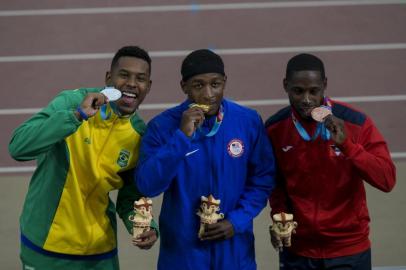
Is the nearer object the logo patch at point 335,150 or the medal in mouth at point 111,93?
the medal in mouth at point 111,93

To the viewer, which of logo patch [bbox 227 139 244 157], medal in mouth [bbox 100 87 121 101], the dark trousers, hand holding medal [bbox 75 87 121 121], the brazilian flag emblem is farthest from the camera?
the dark trousers

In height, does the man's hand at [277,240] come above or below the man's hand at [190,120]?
below

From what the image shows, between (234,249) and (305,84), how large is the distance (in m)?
0.93

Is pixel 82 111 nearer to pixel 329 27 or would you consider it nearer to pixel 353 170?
pixel 353 170

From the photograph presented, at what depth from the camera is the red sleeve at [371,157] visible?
345cm

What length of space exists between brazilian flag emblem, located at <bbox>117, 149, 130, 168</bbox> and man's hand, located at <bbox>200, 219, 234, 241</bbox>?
0.57 meters

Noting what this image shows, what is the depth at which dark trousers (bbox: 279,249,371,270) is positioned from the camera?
12.2 ft

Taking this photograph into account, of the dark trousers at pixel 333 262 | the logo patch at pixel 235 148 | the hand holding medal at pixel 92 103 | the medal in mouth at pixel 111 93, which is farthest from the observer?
the dark trousers at pixel 333 262

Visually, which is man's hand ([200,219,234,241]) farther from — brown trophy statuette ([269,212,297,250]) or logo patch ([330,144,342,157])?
logo patch ([330,144,342,157])

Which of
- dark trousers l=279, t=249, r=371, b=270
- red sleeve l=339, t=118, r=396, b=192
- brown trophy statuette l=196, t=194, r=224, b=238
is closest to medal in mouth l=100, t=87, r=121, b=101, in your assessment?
brown trophy statuette l=196, t=194, r=224, b=238

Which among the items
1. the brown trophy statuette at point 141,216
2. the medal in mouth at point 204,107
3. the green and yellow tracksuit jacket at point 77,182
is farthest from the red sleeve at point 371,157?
the green and yellow tracksuit jacket at point 77,182

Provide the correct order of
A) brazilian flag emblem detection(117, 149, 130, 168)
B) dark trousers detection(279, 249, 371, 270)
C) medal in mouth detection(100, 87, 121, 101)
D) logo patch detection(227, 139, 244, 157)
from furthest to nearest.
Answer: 1. dark trousers detection(279, 249, 371, 270)
2. brazilian flag emblem detection(117, 149, 130, 168)
3. logo patch detection(227, 139, 244, 157)
4. medal in mouth detection(100, 87, 121, 101)

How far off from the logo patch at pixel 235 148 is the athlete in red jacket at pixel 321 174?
0.31 metres

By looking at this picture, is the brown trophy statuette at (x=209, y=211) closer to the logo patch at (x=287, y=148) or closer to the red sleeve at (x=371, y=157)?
the logo patch at (x=287, y=148)
